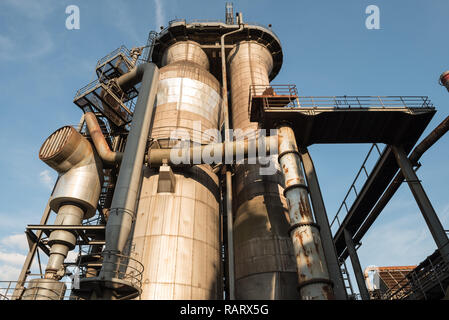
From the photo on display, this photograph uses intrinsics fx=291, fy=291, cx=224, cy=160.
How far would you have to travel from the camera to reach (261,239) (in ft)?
56.9

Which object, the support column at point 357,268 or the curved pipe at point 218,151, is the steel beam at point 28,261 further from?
the support column at point 357,268

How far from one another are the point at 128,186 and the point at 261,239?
27.0ft

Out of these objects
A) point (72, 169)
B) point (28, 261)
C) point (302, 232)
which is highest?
point (72, 169)

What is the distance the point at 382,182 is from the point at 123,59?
23.6 metres

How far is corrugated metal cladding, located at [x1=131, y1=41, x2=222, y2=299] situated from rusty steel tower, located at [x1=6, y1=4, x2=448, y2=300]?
66mm

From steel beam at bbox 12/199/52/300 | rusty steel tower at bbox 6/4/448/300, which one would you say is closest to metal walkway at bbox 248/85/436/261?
rusty steel tower at bbox 6/4/448/300

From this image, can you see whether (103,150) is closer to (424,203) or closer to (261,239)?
→ (261,239)

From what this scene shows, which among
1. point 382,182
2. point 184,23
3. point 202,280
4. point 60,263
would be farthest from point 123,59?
point 382,182

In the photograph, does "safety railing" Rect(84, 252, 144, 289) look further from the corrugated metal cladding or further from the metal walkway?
the metal walkway

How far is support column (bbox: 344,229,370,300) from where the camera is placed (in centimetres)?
2178

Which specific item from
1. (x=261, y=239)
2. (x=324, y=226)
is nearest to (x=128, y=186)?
(x=261, y=239)

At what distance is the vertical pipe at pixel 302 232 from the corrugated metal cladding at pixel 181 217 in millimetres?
5642

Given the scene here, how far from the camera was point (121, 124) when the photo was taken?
24.1 metres
